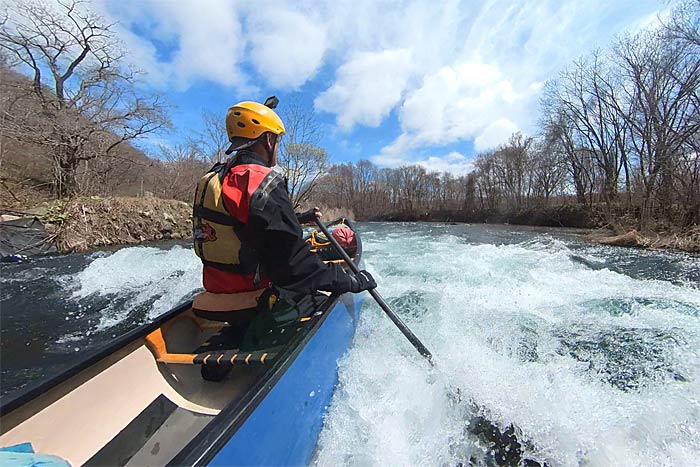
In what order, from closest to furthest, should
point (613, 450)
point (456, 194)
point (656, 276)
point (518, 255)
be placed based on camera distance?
point (613, 450)
point (656, 276)
point (518, 255)
point (456, 194)

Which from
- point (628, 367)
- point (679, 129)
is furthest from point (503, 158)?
point (628, 367)

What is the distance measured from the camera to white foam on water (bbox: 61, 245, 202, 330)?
5.48 m

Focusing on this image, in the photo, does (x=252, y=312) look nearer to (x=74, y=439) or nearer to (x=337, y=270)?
(x=337, y=270)

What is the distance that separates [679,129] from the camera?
49.2 feet

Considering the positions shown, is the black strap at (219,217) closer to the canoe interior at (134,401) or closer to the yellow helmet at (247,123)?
the yellow helmet at (247,123)

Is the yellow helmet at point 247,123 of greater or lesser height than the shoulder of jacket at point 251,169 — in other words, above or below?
above

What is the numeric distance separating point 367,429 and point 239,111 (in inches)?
94.4

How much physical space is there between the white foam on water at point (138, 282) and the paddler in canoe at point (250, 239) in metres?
3.57

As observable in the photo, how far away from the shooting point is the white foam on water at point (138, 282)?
548 cm

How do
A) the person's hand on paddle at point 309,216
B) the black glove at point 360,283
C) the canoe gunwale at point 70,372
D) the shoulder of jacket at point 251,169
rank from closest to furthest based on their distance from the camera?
the canoe gunwale at point 70,372
the shoulder of jacket at point 251,169
the black glove at point 360,283
the person's hand on paddle at point 309,216

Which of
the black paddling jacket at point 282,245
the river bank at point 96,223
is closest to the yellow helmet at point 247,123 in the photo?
the black paddling jacket at point 282,245

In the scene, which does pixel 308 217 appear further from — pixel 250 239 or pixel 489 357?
pixel 489 357

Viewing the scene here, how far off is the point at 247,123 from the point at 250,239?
825 mm

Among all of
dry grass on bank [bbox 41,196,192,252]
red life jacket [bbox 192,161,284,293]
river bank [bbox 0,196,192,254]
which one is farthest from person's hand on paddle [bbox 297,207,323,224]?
dry grass on bank [bbox 41,196,192,252]
